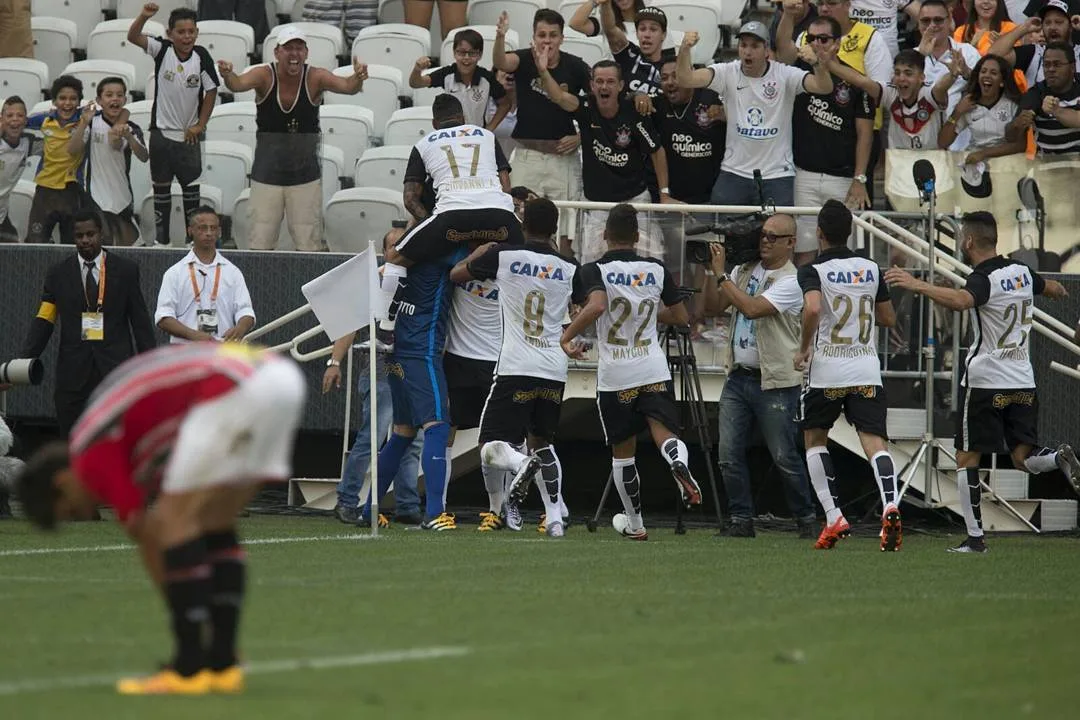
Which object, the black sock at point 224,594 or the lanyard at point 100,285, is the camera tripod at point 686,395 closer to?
the lanyard at point 100,285

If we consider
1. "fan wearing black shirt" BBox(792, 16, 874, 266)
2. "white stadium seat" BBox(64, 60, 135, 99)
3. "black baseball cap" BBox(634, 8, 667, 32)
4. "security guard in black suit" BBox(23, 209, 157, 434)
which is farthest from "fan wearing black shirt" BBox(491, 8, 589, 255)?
"white stadium seat" BBox(64, 60, 135, 99)

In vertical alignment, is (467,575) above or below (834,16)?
below

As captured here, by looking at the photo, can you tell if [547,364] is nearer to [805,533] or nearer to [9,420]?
[805,533]

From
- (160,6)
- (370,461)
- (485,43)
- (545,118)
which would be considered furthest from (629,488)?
(160,6)

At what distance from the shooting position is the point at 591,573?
9.38 meters

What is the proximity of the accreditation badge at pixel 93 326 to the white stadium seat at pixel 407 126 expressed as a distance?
4.21m

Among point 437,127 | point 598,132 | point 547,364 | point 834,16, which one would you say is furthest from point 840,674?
point 834,16

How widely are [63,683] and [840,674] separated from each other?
2517mm

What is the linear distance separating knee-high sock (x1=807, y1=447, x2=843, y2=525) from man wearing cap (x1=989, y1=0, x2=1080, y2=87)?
5129 millimetres

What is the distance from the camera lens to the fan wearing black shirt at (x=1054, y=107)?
49.6 feet

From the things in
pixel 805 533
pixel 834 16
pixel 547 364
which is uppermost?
pixel 834 16

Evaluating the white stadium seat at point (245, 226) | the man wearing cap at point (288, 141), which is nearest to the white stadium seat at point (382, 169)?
the man wearing cap at point (288, 141)

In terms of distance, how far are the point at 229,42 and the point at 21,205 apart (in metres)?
4.34

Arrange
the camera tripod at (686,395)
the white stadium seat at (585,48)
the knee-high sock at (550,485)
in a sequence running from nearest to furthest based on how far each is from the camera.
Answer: the knee-high sock at (550,485), the camera tripod at (686,395), the white stadium seat at (585,48)
